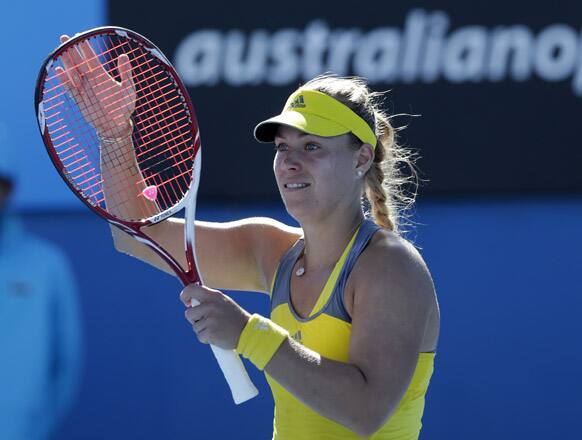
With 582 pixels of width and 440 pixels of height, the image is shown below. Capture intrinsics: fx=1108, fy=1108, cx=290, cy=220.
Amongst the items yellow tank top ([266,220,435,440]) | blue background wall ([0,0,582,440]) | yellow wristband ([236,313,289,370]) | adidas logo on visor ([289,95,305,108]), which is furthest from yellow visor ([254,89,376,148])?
blue background wall ([0,0,582,440])

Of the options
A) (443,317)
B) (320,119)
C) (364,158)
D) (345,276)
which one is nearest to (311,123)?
(320,119)

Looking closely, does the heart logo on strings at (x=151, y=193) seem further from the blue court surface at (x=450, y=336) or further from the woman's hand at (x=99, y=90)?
the blue court surface at (x=450, y=336)

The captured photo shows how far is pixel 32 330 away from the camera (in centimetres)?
418

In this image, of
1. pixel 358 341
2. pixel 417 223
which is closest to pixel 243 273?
pixel 358 341

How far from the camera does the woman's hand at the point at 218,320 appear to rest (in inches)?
82.1

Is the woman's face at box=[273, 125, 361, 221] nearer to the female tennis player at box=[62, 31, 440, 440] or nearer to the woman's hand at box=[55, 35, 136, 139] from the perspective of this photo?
the female tennis player at box=[62, 31, 440, 440]

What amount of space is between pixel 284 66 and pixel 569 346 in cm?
157

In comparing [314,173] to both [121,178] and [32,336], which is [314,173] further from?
[32,336]

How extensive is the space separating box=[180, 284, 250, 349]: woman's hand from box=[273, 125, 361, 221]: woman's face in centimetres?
28

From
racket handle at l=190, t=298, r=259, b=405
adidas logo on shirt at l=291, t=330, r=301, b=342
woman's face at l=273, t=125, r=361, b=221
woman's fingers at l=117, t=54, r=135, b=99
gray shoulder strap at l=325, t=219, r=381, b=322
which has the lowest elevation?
racket handle at l=190, t=298, r=259, b=405

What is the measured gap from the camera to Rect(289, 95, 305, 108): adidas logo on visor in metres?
2.31

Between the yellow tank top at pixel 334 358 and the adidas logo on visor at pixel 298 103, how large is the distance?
0.91ft

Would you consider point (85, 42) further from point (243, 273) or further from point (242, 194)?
point (242, 194)

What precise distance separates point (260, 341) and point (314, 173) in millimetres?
384
